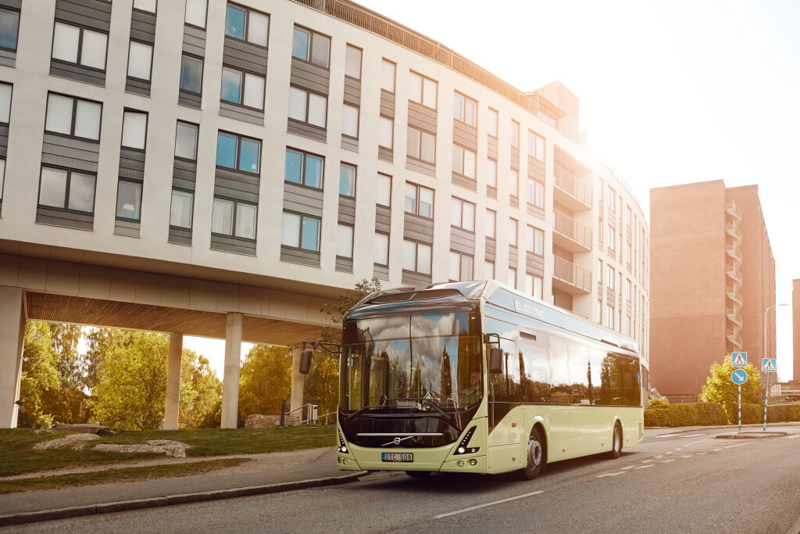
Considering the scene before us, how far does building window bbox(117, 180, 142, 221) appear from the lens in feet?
90.4

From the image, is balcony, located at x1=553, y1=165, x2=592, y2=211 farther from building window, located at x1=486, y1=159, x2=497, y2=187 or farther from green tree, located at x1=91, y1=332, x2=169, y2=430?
green tree, located at x1=91, y1=332, x2=169, y2=430

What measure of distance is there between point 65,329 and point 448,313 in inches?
2199

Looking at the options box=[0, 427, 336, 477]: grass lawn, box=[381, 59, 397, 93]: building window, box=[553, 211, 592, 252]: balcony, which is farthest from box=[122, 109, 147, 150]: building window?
box=[553, 211, 592, 252]: balcony

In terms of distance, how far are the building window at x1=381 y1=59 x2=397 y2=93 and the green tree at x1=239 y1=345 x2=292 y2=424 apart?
3302cm

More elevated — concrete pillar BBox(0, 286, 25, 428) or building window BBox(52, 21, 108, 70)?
building window BBox(52, 21, 108, 70)

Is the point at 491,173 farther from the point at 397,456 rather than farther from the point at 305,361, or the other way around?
the point at 397,456

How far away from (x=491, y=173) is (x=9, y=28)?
23.3 metres

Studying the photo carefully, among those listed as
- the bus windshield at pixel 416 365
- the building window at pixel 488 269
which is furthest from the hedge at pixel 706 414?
the bus windshield at pixel 416 365

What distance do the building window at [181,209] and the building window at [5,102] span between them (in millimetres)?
5977

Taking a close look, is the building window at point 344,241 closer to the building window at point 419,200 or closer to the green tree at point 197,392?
the building window at point 419,200

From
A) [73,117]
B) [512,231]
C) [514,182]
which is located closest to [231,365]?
[73,117]

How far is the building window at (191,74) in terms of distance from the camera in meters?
29.1

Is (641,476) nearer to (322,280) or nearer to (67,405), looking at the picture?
(322,280)

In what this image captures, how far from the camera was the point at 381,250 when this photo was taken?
112ft
